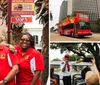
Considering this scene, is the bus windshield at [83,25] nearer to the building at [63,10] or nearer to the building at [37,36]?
the building at [63,10]

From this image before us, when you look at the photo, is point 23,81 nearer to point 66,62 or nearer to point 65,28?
point 66,62

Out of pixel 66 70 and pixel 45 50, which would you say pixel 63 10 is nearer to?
pixel 45 50

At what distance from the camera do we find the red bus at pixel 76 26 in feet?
11.1

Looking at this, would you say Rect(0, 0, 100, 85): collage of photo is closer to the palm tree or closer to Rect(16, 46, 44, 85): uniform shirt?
the palm tree

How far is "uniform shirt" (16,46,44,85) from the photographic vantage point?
9.10 feet

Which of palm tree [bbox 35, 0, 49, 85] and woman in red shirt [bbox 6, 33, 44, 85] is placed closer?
woman in red shirt [bbox 6, 33, 44, 85]

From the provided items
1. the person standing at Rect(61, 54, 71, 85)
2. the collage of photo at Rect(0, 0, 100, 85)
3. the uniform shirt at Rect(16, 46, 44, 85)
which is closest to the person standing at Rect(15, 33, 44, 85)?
the uniform shirt at Rect(16, 46, 44, 85)

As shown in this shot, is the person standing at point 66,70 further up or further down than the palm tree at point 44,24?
further down

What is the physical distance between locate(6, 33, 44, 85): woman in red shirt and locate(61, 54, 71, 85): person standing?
24.2 inches

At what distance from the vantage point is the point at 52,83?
3410 mm

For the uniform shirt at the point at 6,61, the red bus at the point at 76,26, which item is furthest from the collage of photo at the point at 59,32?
the uniform shirt at the point at 6,61

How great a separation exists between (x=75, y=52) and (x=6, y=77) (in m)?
1.03

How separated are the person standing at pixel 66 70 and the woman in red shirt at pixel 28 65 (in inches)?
24.2

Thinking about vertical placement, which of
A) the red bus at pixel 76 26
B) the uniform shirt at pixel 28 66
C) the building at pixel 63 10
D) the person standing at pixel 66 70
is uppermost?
the building at pixel 63 10
